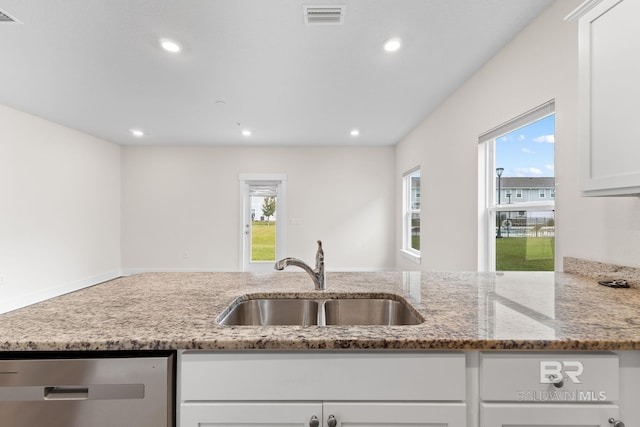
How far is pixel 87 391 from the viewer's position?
794mm

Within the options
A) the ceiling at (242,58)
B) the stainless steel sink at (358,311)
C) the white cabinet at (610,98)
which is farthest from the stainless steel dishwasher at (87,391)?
the ceiling at (242,58)

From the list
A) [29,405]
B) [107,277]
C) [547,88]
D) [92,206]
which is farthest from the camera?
[107,277]

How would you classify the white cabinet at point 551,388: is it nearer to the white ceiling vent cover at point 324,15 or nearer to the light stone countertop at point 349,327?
the light stone countertop at point 349,327

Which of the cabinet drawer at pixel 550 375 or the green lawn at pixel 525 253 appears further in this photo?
the green lawn at pixel 525 253

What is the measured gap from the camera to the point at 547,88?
194 cm

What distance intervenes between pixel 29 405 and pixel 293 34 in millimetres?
2370

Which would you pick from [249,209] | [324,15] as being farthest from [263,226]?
[324,15]

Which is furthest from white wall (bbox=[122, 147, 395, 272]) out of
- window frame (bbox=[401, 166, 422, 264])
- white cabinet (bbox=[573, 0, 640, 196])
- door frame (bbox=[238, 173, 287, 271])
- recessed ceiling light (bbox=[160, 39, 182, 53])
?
white cabinet (bbox=[573, 0, 640, 196])

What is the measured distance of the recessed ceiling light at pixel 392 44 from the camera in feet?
7.34

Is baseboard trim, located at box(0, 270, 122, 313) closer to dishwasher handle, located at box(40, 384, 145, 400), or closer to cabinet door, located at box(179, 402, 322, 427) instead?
dishwasher handle, located at box(40, 384, 145, 400)

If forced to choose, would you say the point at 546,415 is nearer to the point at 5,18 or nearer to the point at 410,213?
the point at 5,18

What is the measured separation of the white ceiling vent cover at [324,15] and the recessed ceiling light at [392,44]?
0.45m

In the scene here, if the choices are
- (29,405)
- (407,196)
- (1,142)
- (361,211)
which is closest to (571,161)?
(29,405)

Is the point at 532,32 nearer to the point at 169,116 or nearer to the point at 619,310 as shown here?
the point at 619,310
